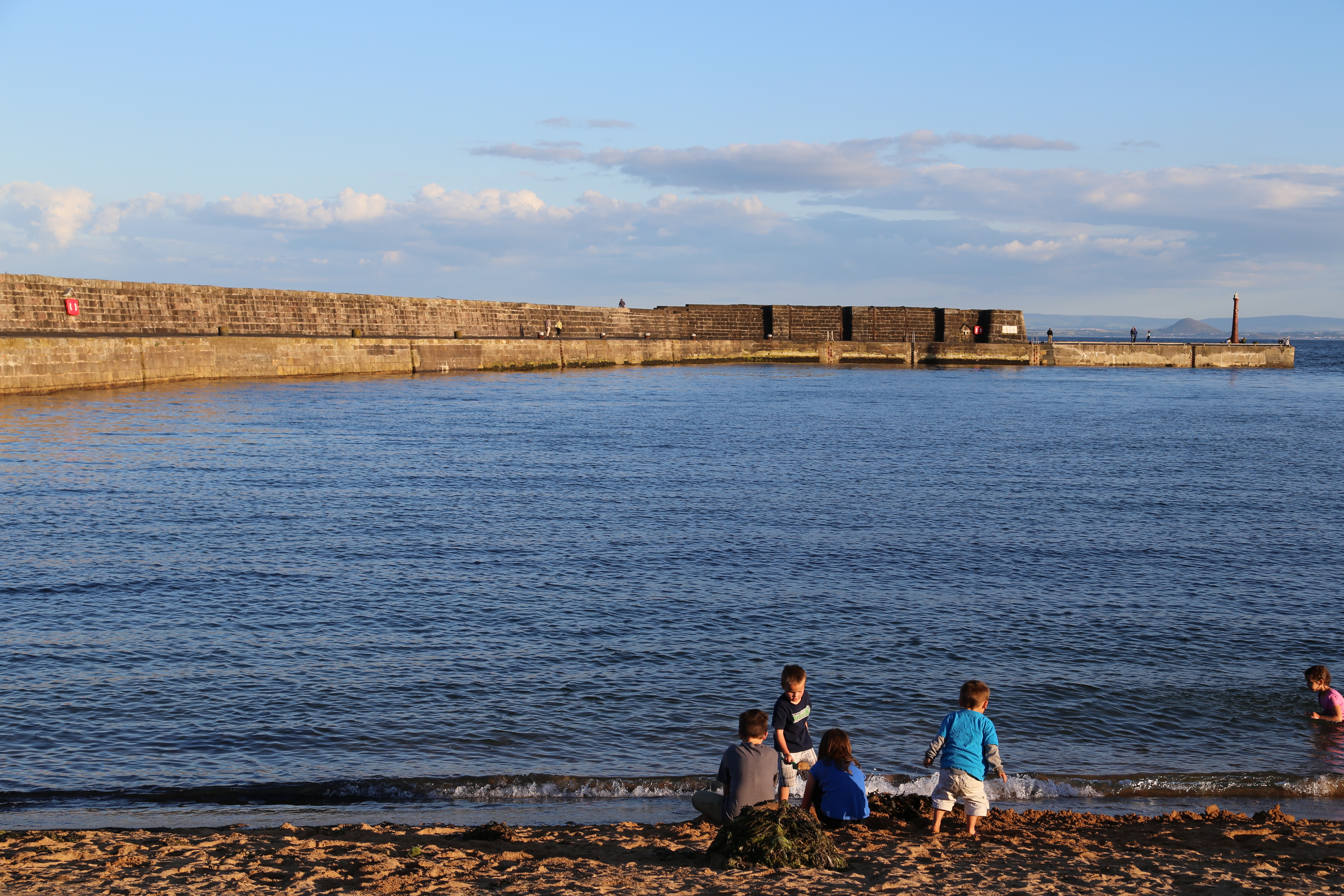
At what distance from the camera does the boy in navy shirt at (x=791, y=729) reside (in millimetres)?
6391

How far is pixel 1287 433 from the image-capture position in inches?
1265

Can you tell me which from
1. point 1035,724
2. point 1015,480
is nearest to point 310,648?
point 1035,724

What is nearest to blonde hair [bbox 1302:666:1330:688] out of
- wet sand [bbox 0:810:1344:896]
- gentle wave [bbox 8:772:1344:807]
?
gentle wave [bbox 8:772:1344:807]

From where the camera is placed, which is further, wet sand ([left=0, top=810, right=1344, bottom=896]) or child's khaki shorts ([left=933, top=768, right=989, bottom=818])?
child's khaki shorts ([left=933, top=768, right=989, bottom=818])

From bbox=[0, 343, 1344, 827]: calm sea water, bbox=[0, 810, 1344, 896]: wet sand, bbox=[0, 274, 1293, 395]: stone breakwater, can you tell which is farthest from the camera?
bbox=[0, 274, 1293, 395]: stone breakwater

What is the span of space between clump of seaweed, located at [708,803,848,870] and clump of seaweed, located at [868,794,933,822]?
1.01 meters

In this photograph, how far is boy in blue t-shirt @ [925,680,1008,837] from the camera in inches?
247

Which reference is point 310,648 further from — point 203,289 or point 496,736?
point 203,289

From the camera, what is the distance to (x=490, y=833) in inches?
244

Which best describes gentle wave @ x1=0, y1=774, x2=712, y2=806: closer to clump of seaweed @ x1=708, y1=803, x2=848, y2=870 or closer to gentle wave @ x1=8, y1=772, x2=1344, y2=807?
gentle wave @ x1=8, y1=772, x2=1344, y2=807

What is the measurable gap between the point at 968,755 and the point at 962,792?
0.23 metres

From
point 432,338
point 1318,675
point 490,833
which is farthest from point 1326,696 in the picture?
point 432,338

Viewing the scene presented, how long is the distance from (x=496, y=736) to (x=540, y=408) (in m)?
28.0

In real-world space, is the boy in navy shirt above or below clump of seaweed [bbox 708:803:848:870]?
above
